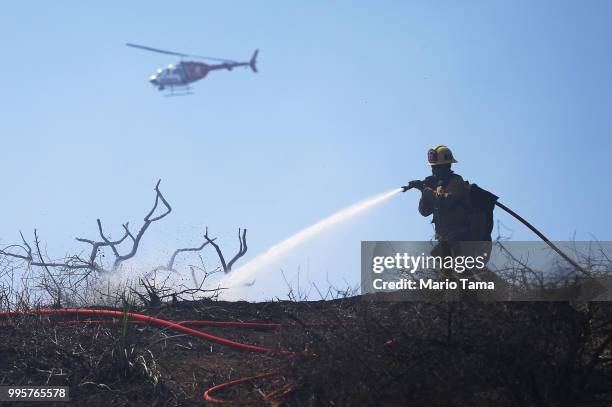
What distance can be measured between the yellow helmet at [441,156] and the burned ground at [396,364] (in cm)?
268

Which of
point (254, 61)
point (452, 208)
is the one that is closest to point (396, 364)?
point (452, 208)

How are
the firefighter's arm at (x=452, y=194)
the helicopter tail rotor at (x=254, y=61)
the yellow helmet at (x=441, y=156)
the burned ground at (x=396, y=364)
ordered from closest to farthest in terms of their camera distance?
the burned ground at (x=396, y=364), the firefighter's arm at (x=452, y=194), the yellow helmet at (x=441, y=156), the helicopter tail rotor at (x=254, y=61)

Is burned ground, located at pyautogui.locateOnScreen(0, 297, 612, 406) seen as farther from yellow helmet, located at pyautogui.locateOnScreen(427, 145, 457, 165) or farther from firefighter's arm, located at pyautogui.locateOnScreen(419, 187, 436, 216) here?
yellow helmet, located at pyautogui.locateOnScreen(427, 145, 457, 165)

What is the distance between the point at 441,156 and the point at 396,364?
165 inches

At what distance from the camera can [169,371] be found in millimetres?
8438

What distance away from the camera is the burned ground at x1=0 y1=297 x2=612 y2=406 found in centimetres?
634

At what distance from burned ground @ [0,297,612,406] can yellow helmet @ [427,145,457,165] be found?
2680 millimetres

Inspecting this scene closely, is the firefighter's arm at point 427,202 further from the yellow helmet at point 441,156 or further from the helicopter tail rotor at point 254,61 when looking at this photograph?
the helicopter tail rotor at point 254,61

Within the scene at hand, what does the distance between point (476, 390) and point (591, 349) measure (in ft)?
3.67

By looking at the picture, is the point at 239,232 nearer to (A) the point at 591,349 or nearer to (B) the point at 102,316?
(B) the point at 102,316

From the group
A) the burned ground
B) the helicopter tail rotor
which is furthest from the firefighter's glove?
the helicopter tail rotor

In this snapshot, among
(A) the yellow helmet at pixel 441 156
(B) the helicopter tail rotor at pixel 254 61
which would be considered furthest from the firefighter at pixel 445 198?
(B) the helicopter tail rotor at pixel 254 61

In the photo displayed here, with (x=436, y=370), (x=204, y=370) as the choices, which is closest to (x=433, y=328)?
(x=436, y=370)

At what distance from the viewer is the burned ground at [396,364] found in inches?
250
